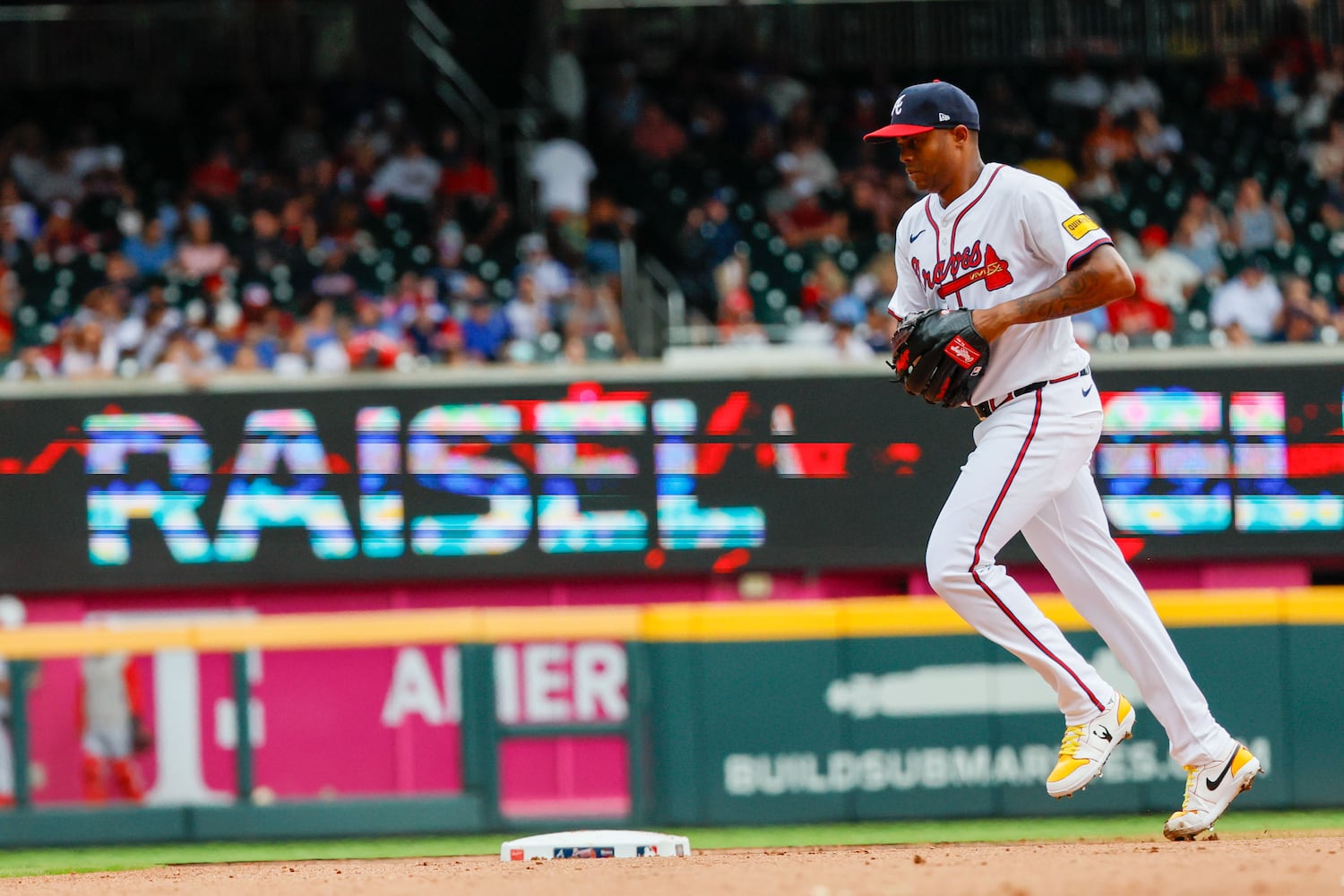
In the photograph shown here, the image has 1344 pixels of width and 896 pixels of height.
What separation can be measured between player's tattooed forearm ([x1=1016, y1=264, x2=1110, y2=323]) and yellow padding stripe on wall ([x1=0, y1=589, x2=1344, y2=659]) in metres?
4.04

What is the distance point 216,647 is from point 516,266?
4060 millimetres

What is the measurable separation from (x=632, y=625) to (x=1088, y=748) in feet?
13.0

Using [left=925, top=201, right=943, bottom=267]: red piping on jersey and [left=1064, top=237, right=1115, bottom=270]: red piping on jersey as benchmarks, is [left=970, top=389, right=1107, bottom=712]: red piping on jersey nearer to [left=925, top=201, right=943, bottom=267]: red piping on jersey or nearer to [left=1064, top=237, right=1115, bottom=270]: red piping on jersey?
[left=1064, top=237, right=1115, bottom=270]: red piping on jersey

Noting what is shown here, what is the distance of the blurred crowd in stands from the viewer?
1083 cm

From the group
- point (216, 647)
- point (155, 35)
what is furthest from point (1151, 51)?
point (216, 647)

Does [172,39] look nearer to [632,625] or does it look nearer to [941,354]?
[632,625]

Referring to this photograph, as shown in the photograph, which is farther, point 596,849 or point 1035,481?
point 596,849

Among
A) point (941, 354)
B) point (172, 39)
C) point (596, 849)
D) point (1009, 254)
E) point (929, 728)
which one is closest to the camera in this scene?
point (941, 354)

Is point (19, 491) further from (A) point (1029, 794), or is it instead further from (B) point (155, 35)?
(B) point (155, 35)

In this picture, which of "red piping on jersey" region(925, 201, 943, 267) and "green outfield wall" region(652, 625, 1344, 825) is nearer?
"red piping on jersey" region(925, 201, 943, 267)

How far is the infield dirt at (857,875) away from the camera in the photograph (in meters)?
4.36

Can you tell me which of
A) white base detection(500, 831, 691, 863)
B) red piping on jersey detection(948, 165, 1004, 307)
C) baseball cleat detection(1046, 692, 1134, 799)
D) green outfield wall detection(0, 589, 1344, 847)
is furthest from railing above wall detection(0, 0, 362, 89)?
baseball cleat detection(1046, 692, 1134, 799)

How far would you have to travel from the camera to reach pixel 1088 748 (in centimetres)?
518

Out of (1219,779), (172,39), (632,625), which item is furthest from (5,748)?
(172,39)
